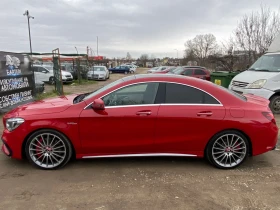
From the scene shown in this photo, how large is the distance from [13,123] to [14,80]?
16.6 ft

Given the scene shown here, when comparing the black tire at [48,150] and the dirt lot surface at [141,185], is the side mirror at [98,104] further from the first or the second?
the dirt lot surface at [141,185]

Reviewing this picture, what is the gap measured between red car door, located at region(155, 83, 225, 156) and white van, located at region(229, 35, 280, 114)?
4.59m

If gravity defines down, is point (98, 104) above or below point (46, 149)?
above

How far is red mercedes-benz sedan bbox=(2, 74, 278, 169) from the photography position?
12.1ft

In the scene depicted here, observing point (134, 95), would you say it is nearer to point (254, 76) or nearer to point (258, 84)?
point (258, 84)

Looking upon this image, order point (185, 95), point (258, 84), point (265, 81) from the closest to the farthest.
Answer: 1. point (185, 95)
2. point (265, 81)
3. point (258, 84)

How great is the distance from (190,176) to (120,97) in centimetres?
162

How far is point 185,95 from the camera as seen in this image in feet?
12.7

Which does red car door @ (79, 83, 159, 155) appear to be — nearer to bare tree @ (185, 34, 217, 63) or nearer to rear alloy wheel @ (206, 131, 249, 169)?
rear alloy wheel @ (206, 131, 249, 169)

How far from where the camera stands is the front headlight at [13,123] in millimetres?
3670

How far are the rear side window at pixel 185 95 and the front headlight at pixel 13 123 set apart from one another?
2.27m

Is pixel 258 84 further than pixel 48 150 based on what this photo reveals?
Yes

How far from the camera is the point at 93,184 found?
3424mm

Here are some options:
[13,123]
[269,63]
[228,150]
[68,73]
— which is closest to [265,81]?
[269,63]
